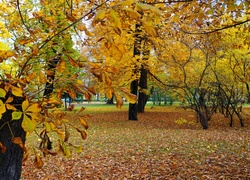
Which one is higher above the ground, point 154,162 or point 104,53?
point 104,53

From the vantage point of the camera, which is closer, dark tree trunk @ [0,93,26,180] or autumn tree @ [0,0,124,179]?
autumn tree @ [0,0,124,179]

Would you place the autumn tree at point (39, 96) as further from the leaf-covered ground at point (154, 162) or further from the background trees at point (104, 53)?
the leaf-covered ground at point (154, 162)

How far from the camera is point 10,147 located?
170cm

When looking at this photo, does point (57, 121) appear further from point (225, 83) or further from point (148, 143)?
point (225, 83)

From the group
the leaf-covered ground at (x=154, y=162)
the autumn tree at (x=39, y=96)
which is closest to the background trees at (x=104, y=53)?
the autumn tree at (x=39, y=96)

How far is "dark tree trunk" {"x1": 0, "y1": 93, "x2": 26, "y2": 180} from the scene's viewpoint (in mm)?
1664

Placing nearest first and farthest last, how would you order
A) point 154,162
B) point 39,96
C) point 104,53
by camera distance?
1. point 39,96
2. point 104,53
3. point 154,162

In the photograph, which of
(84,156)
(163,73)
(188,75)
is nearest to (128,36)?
(188,75)

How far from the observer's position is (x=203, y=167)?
5633 millimetres

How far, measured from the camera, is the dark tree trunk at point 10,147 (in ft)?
5.46

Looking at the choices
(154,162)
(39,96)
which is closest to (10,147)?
(39,96)

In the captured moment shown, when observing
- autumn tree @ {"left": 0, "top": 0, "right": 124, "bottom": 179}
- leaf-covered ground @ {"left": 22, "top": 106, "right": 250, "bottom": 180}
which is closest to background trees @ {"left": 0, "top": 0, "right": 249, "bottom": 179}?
autumn tree @ {"left": 0, "top": 0, "right": 124, "bottom": 179}

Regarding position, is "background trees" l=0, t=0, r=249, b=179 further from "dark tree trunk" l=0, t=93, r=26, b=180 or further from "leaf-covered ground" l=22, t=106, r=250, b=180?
"leaf-covered ground" l=22, t=106, r=250, b=180

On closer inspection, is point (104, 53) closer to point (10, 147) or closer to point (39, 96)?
point (39, 96)
